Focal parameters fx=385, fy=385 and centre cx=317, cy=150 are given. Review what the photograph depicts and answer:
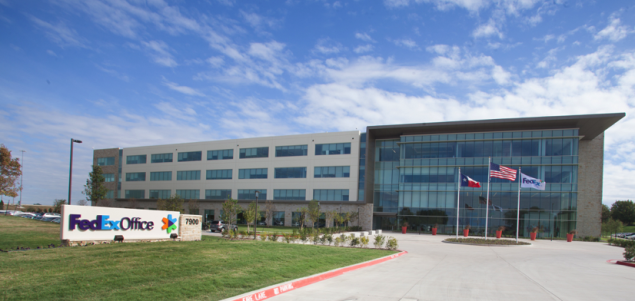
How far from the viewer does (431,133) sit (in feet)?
179

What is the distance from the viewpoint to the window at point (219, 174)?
64.0 metres

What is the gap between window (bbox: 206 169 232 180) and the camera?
63997 millimetres

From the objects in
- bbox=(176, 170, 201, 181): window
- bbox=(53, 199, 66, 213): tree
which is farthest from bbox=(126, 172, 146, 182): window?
bbox=(53, 199, 66, 213): tree

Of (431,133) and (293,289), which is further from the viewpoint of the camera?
(431,133)

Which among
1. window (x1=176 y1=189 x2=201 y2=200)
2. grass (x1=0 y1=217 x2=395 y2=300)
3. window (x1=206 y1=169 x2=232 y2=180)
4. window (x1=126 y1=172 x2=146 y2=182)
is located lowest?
window (x1=176 y1=189 x2=201 y2=200)

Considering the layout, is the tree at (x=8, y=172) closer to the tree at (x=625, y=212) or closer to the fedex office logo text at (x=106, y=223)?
the fedex office logo text at (x=106, y=223)

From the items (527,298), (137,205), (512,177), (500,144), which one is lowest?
(137,205)

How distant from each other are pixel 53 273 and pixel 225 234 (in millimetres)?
18667

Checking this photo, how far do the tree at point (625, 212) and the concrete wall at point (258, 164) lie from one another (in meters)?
77.6

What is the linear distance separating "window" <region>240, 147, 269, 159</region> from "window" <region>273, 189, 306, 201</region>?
6284 mm

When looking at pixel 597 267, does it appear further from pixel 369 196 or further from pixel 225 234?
pixel 369 196

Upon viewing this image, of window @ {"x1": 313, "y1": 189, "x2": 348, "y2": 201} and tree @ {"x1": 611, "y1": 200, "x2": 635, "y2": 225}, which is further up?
window @ {"x1": 313, "y1": 189, "x2": 348, "y2": 201}

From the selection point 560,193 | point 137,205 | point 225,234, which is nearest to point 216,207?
point 137,205

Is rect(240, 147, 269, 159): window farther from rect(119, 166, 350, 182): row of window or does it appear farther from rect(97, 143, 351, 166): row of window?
rect(119, 166, 350, 182): row of window
